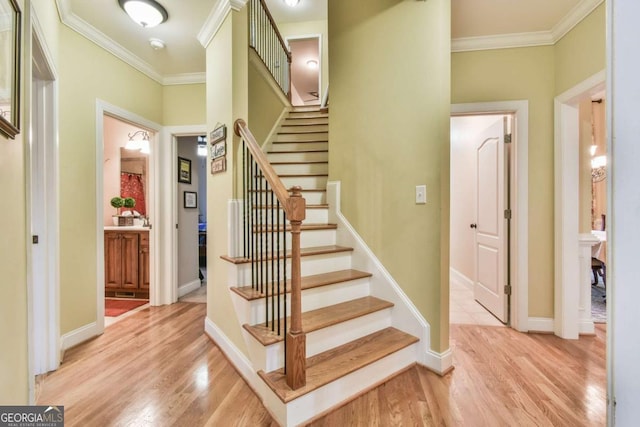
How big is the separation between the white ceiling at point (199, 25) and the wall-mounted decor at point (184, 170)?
3.59ft

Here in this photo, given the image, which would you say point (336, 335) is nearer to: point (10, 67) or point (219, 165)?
point (219, 165)

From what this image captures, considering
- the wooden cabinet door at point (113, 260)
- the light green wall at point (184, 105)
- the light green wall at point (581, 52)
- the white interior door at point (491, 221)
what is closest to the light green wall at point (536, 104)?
the light green wall at point (581, 52)

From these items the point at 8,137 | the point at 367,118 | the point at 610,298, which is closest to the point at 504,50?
the point at 367,118

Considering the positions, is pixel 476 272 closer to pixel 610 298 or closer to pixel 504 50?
pixel 504 50

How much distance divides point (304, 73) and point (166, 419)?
7.27 metres

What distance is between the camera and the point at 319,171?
3.25 meters

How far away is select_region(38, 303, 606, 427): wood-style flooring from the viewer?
154 cm

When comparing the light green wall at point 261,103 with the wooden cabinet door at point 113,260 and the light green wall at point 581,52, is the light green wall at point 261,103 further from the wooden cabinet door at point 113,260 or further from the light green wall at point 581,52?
the light green wall at point 581,52

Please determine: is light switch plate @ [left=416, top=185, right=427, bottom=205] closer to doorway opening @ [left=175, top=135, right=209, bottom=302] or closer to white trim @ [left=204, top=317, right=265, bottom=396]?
white trim @ [left=204, top=317, right=265, bottom=396]

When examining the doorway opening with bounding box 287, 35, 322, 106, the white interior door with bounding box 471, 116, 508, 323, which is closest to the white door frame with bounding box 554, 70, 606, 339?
the white interior door with bounding box 471, 116, 508, 323

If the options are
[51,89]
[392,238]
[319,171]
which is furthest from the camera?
[319,171]

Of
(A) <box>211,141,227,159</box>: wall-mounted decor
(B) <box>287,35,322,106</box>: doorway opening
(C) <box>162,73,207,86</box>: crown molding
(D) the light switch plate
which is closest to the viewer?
(D) the light switch plate

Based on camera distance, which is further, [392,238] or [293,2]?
[293,2]

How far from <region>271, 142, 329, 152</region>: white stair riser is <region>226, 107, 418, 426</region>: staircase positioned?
97 cm
